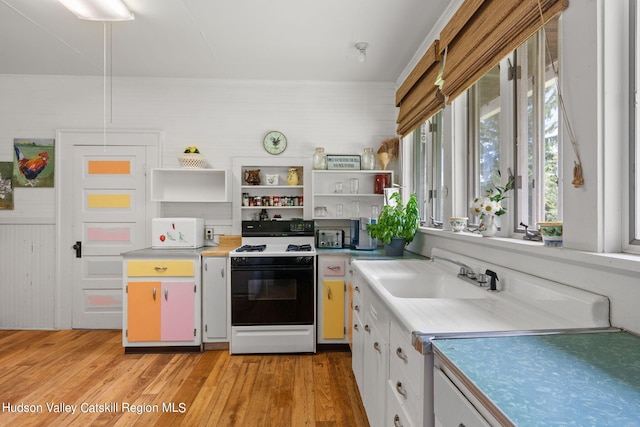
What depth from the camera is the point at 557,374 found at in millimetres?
766

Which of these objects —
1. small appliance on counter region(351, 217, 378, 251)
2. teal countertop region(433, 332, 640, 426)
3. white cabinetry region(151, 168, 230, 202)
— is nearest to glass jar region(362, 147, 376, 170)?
small appliance on counter region(351, 217, 378, 251)

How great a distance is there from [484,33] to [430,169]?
1.44 metres

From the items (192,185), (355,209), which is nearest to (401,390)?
(355,209)

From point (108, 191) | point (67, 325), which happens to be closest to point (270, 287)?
point (108, 191)

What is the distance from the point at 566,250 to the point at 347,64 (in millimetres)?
2696

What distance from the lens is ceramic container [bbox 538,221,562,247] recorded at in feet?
4.38

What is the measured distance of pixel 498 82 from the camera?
6.70 feet

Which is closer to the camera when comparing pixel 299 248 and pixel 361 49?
pixel 361 49

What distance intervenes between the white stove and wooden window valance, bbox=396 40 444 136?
4.78 feet

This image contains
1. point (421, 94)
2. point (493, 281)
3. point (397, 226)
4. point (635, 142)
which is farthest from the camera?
point (397, 226)

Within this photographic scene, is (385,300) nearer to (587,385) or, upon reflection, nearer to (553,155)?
(587,385)

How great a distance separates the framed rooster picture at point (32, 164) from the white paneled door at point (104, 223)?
27cm

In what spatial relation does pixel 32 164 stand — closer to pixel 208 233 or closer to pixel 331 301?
pixel 208 233

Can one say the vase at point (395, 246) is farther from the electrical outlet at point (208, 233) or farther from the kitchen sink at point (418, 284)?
the electrical outlet at point (208, 233)
